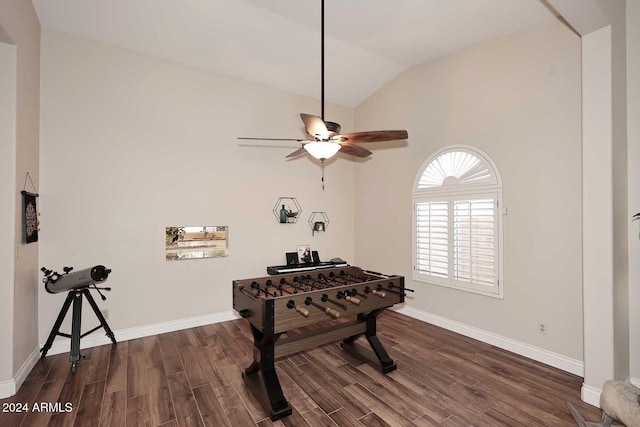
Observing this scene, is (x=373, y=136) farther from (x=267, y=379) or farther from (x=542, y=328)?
(x=542, y=328)

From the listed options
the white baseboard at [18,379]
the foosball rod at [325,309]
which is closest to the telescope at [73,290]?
the white baseboard at [18,379]

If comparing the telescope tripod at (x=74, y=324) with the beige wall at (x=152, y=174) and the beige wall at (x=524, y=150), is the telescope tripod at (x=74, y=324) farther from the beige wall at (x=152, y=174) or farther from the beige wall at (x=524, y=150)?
the beige wall at (x=524, y=150)

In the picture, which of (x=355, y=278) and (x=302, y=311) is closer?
(x=302, y=311)

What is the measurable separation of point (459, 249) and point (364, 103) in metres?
3.10

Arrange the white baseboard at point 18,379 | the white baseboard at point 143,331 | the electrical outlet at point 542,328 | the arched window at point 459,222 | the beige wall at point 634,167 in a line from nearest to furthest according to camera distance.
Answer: the white baseboard at point 18,379
the beige wall at point 634,167
the electrical outlet at point 542,328
the white baseboard at point 143,331
the arched window at point 459,222

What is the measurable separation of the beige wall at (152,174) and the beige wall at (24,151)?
0.66ft

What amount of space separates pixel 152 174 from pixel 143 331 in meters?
2.00

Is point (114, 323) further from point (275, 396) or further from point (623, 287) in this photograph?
point (623, 287)

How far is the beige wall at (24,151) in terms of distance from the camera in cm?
261

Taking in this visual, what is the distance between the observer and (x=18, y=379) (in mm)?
2701

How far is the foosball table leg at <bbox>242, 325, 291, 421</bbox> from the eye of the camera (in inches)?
93.5

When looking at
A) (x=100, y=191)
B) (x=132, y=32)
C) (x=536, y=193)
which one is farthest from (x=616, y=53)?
(x=100, y=191)

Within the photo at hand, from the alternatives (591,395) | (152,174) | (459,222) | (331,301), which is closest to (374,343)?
(331,301)

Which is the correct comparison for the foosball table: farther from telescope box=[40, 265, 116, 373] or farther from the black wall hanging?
the black wall hanging
